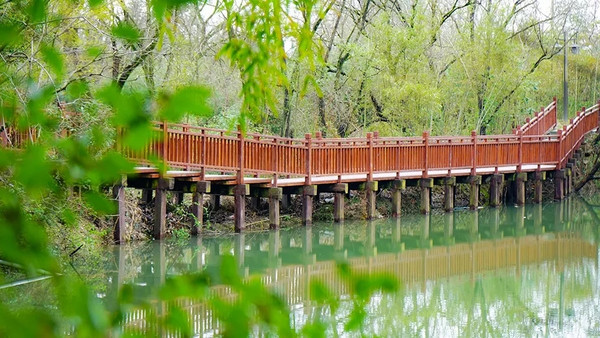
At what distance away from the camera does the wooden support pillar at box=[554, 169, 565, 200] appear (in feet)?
81.7

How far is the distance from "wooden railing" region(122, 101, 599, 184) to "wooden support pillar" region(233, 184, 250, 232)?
0.30m

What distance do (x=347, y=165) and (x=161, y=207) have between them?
16.6 ft

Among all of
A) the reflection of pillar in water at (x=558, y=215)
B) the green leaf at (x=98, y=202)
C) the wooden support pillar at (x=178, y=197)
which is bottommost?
the reflection of pillar in water at (x=558, y=215)

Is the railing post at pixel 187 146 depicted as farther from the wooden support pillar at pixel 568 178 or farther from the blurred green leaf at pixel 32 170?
the blurred green leaf at pixel 32 170

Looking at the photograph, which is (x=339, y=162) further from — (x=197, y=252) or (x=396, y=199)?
(x=197, y=252)

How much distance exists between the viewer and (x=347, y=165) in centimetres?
1912

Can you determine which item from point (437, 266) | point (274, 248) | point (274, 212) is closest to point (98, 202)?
point (437, 266)

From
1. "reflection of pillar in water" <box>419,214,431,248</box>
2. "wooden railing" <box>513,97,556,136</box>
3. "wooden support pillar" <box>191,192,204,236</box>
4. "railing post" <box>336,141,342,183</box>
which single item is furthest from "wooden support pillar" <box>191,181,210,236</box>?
"wooden railing" <box>513,97,556,136</box>

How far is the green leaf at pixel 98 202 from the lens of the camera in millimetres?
1530

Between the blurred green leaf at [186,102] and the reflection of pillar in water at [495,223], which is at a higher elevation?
the blurred green leaf at [186,102]

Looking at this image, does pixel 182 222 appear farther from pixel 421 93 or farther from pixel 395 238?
A: pixel 421 93

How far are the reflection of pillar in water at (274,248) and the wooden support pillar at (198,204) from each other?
1362 millimetres

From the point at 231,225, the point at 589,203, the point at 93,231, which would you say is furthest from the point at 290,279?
the point at 589,203

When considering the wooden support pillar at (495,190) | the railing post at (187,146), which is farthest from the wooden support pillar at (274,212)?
the wooden support pillar at (495,190)
